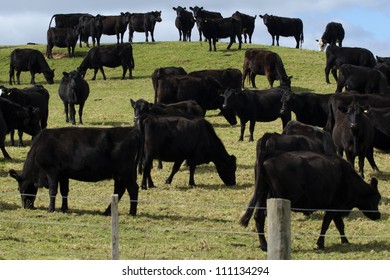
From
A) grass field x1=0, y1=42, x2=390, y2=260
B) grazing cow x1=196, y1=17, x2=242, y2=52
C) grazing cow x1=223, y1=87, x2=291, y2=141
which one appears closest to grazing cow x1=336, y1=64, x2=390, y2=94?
grazing cow x1=223, y1=87, x2=291, y2=141

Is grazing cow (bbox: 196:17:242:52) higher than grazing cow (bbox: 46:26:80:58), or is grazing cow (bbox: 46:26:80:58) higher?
grazing cow (bbox: 196:17:242:52)

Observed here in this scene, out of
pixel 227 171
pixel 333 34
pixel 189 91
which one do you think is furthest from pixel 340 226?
pixel 333 34

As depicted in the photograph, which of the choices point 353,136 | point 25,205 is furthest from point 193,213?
point 353,136

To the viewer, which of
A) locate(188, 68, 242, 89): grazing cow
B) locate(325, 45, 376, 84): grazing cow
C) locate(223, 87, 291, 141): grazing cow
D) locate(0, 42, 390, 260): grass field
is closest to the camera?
locate(0, 42, 390, 260): grass field

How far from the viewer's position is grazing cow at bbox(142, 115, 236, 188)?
18.3 meters

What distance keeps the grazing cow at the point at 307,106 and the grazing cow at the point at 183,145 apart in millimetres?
6011

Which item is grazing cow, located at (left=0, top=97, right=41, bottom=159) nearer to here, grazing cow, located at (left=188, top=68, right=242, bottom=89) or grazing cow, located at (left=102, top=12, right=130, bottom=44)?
grazing cow, located at (left=188, top=68, right=242, bottom=89)

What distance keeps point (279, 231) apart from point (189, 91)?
19.1 meters

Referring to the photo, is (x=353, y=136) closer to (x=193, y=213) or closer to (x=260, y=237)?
(x=193, y=213)

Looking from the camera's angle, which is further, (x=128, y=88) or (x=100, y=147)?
(x=128, y=88)

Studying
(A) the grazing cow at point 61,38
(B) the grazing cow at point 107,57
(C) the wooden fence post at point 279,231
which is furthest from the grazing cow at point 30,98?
(A) the grazing cow at point 61,38

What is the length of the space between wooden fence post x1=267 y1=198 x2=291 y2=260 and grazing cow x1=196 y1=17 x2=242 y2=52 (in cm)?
3880

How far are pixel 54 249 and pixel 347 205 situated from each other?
4249mm
